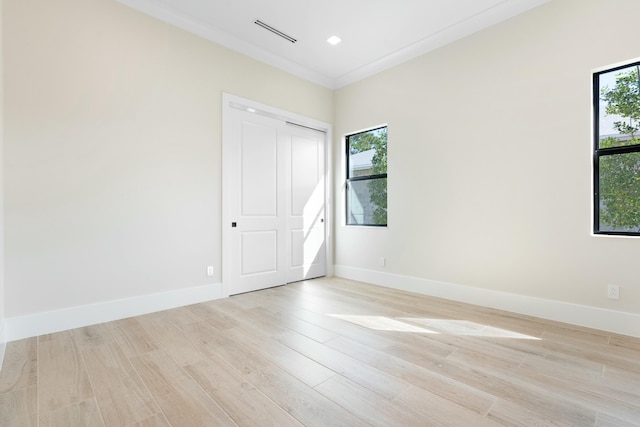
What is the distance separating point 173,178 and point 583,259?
4.06 meters

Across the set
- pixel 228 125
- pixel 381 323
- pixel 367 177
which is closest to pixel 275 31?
pixel 228 125

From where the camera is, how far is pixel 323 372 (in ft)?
6.26

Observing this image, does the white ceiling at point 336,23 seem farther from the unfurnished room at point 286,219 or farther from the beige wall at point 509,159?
the beige wall at point 509,159

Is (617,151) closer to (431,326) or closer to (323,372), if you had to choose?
(431,326)

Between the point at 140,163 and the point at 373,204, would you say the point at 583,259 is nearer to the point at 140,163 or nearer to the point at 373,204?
the point at 373,204

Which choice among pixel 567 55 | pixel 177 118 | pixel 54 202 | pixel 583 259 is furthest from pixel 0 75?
pixel 583 259

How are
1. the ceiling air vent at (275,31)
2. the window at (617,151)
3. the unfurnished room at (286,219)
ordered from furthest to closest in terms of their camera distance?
the ceiling air vent at (275,31) < the window at (617,151) < the unfurnished room at (286,219)

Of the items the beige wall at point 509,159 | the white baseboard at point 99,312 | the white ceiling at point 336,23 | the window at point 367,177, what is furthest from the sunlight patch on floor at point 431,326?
the white ceiling at point 336,23

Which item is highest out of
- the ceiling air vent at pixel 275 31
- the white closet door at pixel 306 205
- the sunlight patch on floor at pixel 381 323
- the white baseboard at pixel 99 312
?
the ceiling air vent at pixel 275 31

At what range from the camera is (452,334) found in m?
2.51

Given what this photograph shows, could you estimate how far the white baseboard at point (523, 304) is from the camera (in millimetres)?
2514

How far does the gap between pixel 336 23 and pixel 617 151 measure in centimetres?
297

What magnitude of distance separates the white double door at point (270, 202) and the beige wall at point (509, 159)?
3.74 feet

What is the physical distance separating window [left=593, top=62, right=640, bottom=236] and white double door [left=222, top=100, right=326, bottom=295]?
129 inches
